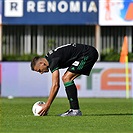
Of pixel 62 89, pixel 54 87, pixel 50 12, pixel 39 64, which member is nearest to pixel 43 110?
pixel 54 87

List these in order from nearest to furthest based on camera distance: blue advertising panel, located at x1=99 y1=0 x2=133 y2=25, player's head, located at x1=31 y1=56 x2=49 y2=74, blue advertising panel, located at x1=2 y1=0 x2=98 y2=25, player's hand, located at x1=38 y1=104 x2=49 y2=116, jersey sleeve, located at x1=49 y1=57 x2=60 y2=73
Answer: jersey sleeve, located at x1=49 y1=57 x2=60 y2=73
player's head, located at x1=31 y1=56 x2=49 y2=74
player's hand, located at x1=38 y1=104 x2=49 y2=116
blue advertising panel, located at x1=99 y1=0 x2=133 y2=25
blue advertising panel, located at x1=2 y1=0 x2=98 y2=25

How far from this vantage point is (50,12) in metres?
30.7

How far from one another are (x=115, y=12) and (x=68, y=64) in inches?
624

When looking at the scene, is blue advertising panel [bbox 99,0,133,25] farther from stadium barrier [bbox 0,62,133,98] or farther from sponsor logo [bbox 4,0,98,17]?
stadium barrier [bbox 0,62,133,98]

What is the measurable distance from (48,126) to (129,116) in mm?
2976

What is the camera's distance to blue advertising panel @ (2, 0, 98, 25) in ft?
99.8

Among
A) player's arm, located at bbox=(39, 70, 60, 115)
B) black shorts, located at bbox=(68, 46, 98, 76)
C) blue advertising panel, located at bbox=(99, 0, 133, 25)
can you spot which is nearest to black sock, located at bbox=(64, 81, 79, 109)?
black shorts, located at bbox=(68, 46, 98, 76)

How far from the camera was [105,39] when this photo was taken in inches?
1291

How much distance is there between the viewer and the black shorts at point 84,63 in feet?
48.5

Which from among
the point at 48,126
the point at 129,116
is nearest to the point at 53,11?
the point at 129,116

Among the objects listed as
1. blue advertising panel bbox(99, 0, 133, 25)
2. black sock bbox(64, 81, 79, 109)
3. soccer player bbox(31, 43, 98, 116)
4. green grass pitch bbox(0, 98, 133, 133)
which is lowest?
green grass pitch bbox(0, 98, 133, 133)

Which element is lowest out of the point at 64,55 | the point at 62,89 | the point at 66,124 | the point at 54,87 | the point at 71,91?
the point at 62,89

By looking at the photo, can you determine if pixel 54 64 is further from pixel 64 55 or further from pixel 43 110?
pixel 43 110

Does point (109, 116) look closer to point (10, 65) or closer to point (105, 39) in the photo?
point (10, 65)
